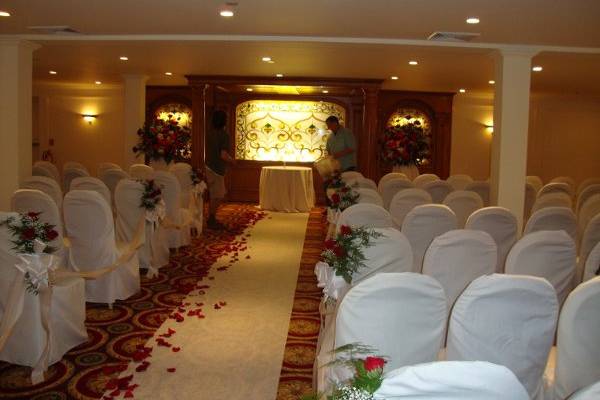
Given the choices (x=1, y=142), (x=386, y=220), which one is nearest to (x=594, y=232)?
(x=386, y=220)

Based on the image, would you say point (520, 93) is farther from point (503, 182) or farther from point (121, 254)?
point (121, 254)

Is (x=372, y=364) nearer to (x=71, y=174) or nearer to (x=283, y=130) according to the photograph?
(x=71, y=174)

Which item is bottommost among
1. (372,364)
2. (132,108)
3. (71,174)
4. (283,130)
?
(372,364)

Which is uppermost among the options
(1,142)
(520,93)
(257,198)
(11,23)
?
(11,23)

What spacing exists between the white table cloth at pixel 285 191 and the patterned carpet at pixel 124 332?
4641 mm

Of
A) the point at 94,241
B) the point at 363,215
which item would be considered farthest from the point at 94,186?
the point at 363,215

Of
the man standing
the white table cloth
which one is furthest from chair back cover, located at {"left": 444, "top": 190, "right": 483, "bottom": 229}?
the white table cloth

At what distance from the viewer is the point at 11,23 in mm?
6883

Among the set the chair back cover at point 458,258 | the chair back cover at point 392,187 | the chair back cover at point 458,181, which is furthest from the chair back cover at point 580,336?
the chair back cover at point 458,181

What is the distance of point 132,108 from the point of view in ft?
40.0

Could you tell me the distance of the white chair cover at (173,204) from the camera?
7.30 m

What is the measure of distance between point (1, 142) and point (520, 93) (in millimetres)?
6641

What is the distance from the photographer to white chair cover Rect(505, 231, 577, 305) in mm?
3656

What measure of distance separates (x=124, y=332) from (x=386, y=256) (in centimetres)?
223
